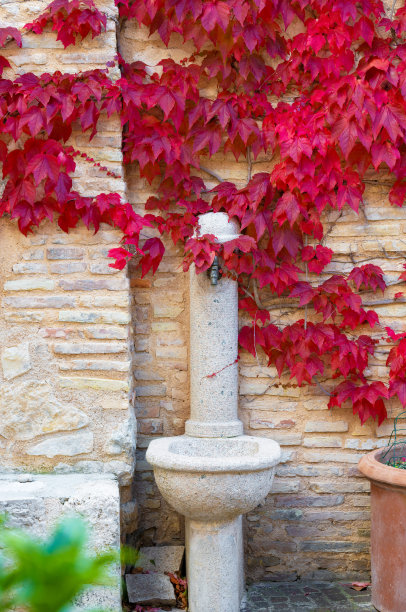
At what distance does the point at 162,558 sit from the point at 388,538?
3.47ft

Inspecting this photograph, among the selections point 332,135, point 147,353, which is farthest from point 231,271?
point 332,135

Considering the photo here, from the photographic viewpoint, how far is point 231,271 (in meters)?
3.16

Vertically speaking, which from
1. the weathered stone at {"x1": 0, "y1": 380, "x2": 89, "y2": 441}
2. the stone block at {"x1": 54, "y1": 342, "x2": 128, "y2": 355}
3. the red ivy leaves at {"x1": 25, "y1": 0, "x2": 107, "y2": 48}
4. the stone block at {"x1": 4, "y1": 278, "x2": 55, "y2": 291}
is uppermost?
the red ivy leaves at {"x1": 25, "y1": 0, "x2": 107, "y2": 48}

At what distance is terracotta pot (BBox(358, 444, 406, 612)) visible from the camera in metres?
2.80

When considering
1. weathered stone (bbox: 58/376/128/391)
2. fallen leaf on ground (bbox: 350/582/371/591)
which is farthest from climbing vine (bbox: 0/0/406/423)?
fallen leaf on ground (bbox: 350/582/371/591)

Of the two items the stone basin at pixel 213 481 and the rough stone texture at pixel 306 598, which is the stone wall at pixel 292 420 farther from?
the stone basin at pixel 213 481

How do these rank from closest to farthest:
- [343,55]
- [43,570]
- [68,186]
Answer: [43,570] < [68,186] < [343,55]

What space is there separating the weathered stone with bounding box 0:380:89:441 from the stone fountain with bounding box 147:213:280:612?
1.43ft

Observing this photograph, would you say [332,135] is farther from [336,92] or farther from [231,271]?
[231,271]

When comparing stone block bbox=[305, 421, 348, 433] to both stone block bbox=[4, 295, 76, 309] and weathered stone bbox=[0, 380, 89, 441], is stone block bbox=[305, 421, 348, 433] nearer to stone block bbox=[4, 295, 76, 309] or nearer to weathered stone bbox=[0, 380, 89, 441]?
weathered stone bbox=[0, 380, 89, 441]

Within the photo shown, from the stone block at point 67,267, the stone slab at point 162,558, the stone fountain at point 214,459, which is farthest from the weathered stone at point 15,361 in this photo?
the stone slab at point 162,558

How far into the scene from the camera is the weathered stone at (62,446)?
296 centimetres

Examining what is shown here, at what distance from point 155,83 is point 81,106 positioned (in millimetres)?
421

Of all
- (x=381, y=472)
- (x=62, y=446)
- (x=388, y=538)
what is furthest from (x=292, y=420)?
(x=62, y=446)
